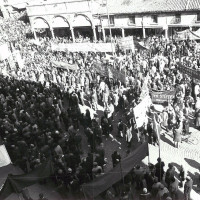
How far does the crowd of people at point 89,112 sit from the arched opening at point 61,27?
931cm

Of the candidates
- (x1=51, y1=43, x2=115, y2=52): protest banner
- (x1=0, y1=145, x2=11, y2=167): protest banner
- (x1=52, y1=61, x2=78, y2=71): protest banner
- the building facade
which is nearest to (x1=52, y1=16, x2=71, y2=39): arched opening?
the building facade

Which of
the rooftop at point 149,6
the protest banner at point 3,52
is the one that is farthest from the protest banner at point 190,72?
the protest banner at point 3,52

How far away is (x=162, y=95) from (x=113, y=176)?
22.6 feet

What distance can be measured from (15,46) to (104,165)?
2522 centimetres

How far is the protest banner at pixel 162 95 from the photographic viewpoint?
15.5m

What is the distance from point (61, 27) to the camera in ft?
117

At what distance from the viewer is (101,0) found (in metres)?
33.5

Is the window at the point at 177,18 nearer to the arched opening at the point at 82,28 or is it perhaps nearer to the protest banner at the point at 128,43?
the protest banner at the point at 128,43

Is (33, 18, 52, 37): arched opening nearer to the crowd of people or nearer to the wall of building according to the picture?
the wall of building

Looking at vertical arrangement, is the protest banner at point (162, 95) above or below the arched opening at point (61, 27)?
below

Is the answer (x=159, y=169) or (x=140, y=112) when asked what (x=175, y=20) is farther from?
(x=159, y=169)

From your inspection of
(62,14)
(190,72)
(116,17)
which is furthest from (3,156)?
(62,14)

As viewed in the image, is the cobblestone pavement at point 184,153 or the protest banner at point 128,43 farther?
the protest banner at point 128,43

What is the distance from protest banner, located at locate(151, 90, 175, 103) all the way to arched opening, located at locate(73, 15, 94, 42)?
1844cm
